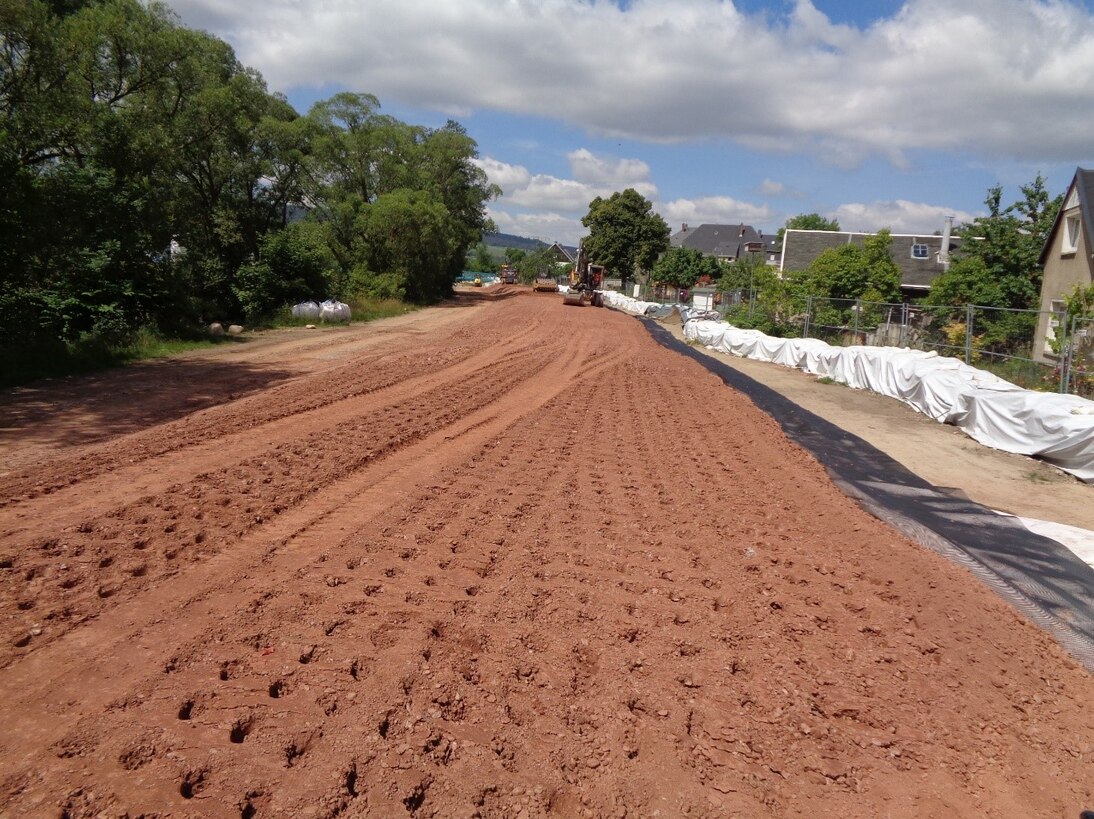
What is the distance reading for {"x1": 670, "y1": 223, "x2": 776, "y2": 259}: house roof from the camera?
8012 cm

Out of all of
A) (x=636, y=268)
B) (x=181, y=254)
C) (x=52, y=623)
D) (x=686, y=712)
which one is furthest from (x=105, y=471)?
(x=636, y=268)

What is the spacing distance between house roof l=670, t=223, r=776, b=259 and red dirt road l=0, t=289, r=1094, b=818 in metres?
75.9

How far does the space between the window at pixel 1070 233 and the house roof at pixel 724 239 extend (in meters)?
58.4

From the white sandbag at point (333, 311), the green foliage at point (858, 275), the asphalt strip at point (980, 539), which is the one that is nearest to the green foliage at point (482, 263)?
the white sandbag at point (333, 311)

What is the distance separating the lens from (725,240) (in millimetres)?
85000

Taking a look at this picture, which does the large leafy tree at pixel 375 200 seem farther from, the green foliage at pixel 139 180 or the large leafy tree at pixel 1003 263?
the large leafy tree at pixel 1003 263

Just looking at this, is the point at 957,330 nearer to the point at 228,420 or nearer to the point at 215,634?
the point at 228,420

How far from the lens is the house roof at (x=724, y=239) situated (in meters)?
80.1

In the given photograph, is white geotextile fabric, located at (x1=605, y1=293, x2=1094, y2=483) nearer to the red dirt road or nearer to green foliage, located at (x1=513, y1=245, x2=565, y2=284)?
the red dirt road

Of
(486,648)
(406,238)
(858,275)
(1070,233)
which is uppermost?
(406,238)

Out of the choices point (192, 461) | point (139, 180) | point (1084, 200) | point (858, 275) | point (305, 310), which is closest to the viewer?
point (192, 461)

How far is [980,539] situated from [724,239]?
83.5m

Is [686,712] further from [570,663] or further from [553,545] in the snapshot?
[553,545]

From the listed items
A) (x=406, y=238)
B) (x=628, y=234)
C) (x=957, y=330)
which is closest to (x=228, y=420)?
(x=957, y=330)
